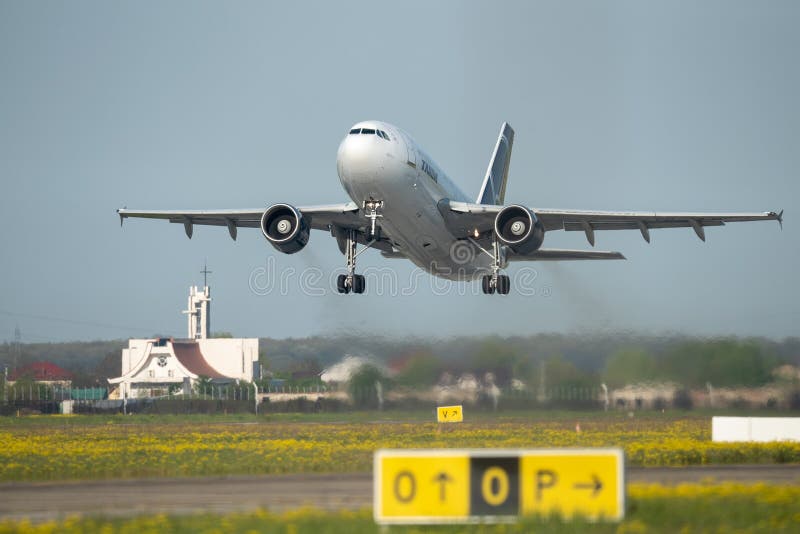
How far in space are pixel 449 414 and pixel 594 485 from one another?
94.9ft

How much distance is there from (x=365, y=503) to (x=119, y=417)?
4356 cm

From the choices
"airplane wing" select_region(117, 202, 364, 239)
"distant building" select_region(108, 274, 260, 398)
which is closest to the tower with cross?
"distant building" select_region(108, 274, 260, 398)

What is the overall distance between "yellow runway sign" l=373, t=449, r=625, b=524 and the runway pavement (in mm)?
3675

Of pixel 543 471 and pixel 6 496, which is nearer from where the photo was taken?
pixel 543 471

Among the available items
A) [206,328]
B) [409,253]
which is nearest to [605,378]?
[409,253]

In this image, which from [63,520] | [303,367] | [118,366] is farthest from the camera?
[118,366]

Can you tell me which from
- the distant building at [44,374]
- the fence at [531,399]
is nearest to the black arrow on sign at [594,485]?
the fence at [531,399]

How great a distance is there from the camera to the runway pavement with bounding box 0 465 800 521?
797 inches

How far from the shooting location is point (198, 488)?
24156 mm

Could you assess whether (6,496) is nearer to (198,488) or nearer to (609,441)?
(198,488)

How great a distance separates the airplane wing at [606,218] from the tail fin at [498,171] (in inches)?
429

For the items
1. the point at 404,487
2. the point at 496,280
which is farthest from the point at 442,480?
the point at 496,280

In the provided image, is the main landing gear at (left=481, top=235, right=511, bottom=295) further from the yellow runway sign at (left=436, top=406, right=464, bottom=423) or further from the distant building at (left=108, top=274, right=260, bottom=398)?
the distant building at (left=108, top=274, right=260, bottom=398)

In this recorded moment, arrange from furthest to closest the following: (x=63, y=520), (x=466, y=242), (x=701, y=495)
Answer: (x=466, y=242) < (x=701, y=495) < (x=63, y=520)
